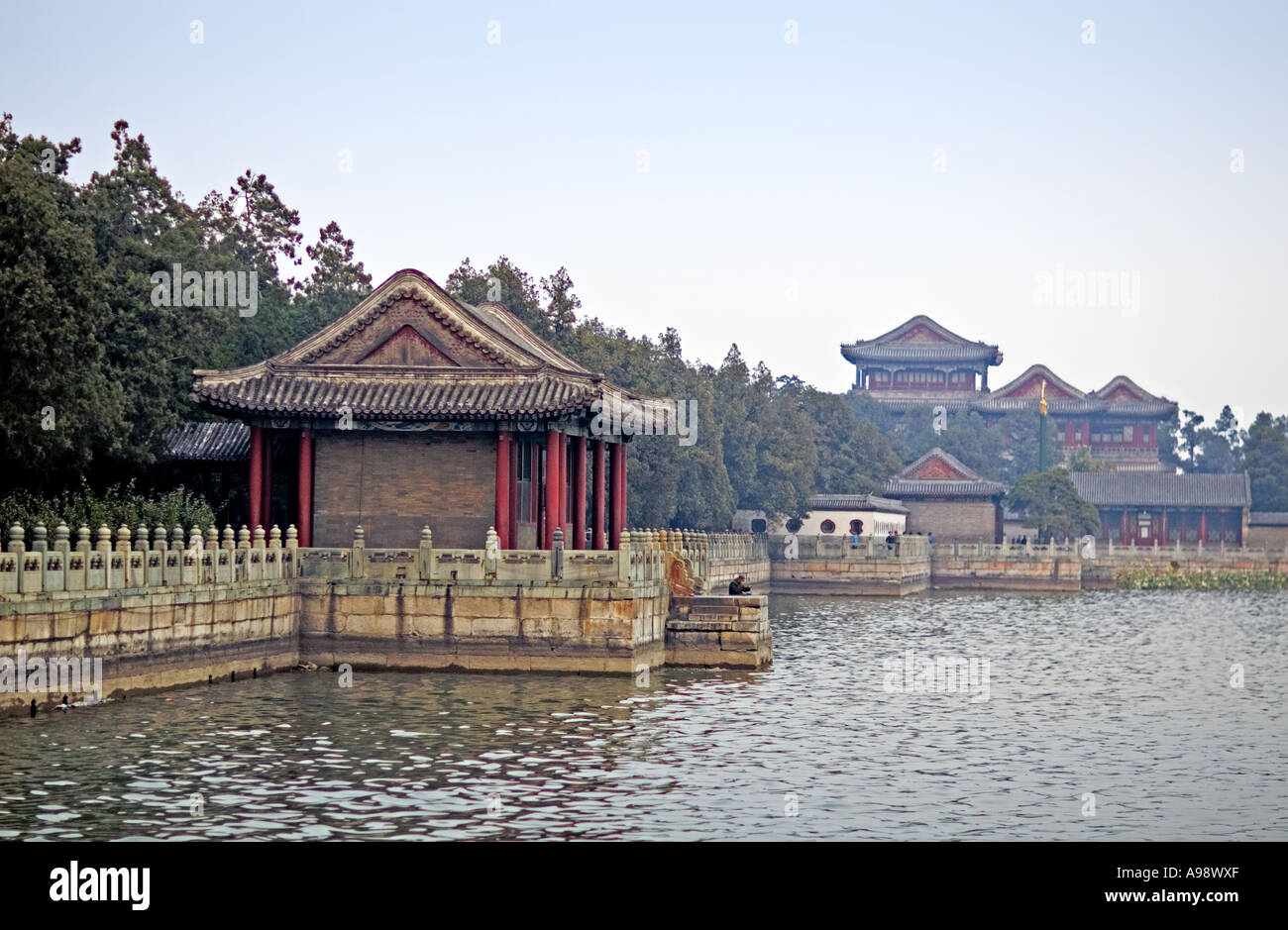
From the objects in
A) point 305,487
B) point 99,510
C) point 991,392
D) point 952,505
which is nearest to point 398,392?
point 305,487

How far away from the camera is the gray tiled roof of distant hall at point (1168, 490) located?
9738 centimetres

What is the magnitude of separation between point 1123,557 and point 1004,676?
50.0 meters

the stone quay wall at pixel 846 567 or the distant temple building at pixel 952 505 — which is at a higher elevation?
the distant temple building at pixel 952 505

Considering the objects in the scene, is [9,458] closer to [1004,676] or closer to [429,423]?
[429,423]

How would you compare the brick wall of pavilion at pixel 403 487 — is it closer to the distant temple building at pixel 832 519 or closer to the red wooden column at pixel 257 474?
the red wooden column at pixel 257 474

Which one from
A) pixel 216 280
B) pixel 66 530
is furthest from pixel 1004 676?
pixel 216 280

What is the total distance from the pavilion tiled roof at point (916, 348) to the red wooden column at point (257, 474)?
10150 cm

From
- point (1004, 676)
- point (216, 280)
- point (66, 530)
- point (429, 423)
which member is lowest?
point (1004, 676)

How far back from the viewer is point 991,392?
133875mm

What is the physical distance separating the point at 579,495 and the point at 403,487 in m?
4.96

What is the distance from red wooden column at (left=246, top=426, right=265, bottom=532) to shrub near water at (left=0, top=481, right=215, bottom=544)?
1025 mm

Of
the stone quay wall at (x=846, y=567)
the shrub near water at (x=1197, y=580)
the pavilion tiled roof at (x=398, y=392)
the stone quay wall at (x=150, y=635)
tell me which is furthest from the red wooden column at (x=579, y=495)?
the shrub near water at (x=1197, y=580)

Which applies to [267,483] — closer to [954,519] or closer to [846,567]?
[846,567]
